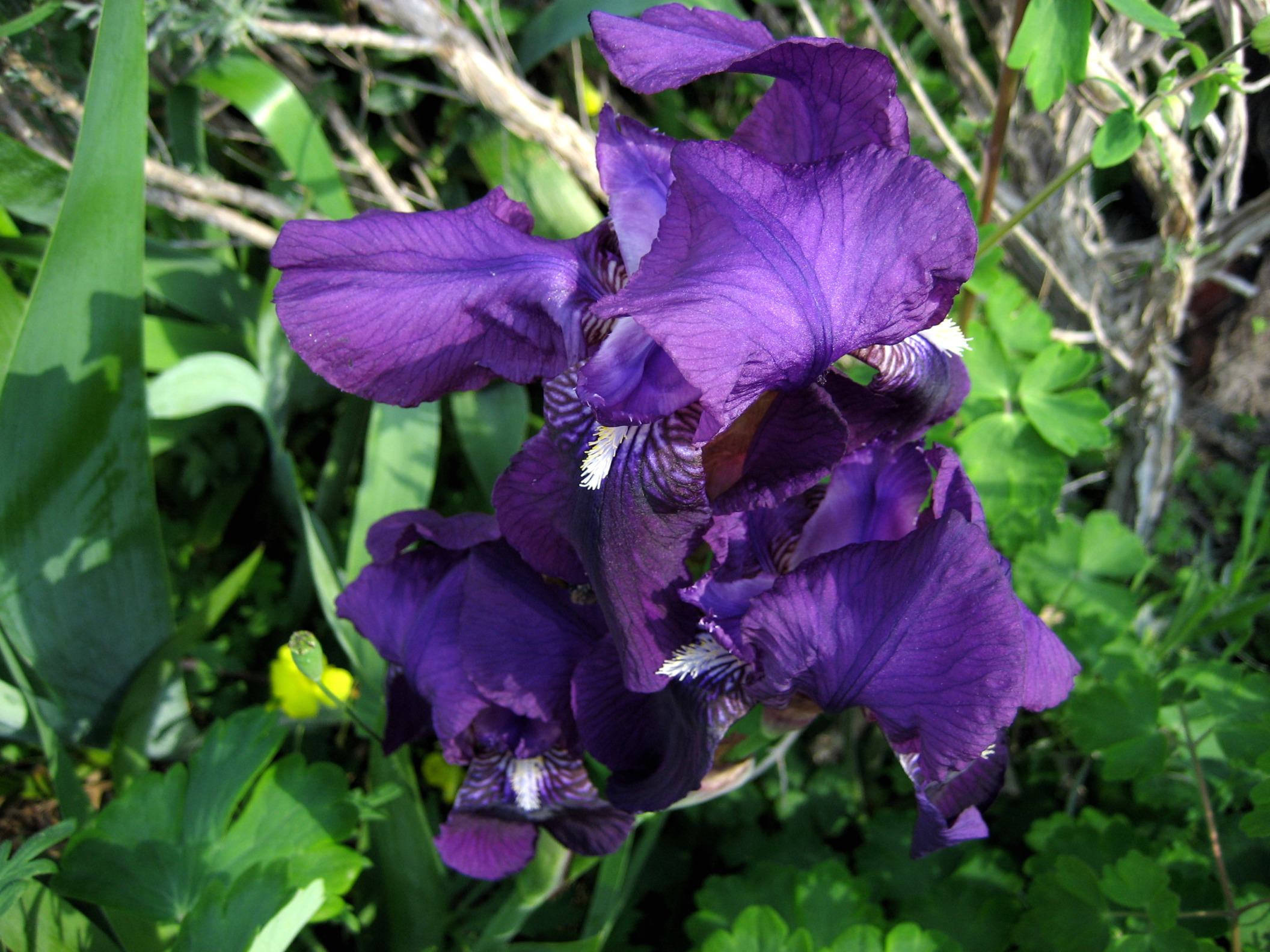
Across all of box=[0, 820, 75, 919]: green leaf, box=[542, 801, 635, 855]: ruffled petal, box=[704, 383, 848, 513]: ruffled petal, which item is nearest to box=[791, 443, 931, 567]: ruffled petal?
box=[704, 383, 848, 513]: ruffled petal

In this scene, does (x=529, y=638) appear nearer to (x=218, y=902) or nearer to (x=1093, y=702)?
(x=218, y=902)

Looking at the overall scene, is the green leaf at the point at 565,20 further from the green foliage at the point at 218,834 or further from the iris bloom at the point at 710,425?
the green foliage at the point at 218,834

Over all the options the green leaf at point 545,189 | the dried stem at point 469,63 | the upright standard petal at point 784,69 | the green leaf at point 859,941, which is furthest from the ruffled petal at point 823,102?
the green leaf at point 859,941

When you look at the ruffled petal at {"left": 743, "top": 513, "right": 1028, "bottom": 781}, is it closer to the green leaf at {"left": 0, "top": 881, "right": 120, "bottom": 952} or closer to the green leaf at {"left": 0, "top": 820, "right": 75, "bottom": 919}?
the green leaf at {"left": 0, "top": 820, "right": 75, "bottom": 919}

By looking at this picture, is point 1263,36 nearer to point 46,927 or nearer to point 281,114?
point 281,114

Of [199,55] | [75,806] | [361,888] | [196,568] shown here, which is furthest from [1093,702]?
[199,55]

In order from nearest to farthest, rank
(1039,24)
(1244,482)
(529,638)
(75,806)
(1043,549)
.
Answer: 1. (529,638)
2. (1039,24)
3. (75,806)
4. (1043,549)
5. (1244,482)
